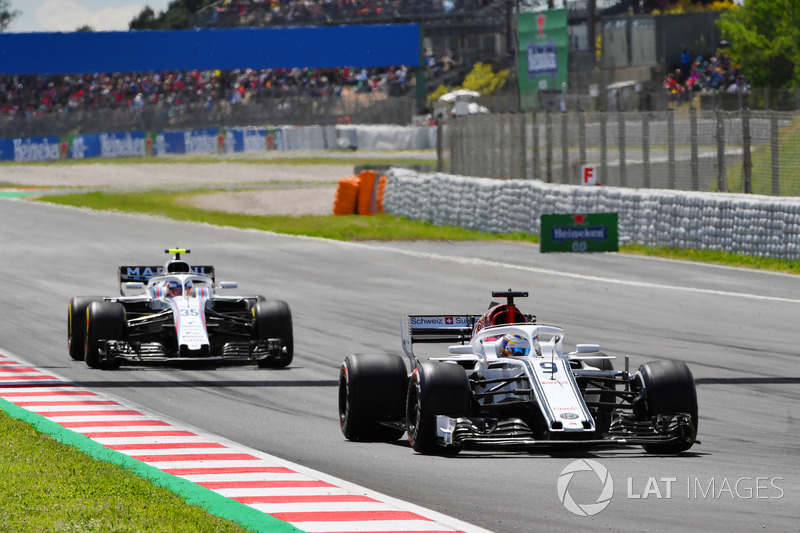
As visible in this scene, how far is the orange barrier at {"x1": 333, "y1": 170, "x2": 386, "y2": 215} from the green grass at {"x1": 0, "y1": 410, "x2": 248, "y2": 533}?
25008mm

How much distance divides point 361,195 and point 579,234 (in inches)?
393

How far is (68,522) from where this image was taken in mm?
6656

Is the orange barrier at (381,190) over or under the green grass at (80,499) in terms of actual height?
under

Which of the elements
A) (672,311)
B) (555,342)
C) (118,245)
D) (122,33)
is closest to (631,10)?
(122,33)

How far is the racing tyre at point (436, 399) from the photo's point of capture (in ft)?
28.3

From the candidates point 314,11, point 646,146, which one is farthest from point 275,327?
point 314,11

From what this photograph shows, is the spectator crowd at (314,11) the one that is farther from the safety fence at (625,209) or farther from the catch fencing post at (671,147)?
the catch fencing post at (671,147)

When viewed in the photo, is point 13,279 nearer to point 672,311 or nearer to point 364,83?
point 672,311

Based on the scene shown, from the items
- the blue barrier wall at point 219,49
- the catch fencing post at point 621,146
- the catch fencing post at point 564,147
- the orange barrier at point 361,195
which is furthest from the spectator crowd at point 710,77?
the catch fencing post at point 621,146

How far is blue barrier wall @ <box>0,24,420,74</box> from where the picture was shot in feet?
231

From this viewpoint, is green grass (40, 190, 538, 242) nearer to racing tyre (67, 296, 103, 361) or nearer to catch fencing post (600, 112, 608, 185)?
catch fencing post (600, 112, 608, 185)

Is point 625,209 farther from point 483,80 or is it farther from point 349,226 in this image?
point 483,80

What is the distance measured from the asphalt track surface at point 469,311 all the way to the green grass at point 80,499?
4.31 ft

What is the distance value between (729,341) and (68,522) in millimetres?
9693
